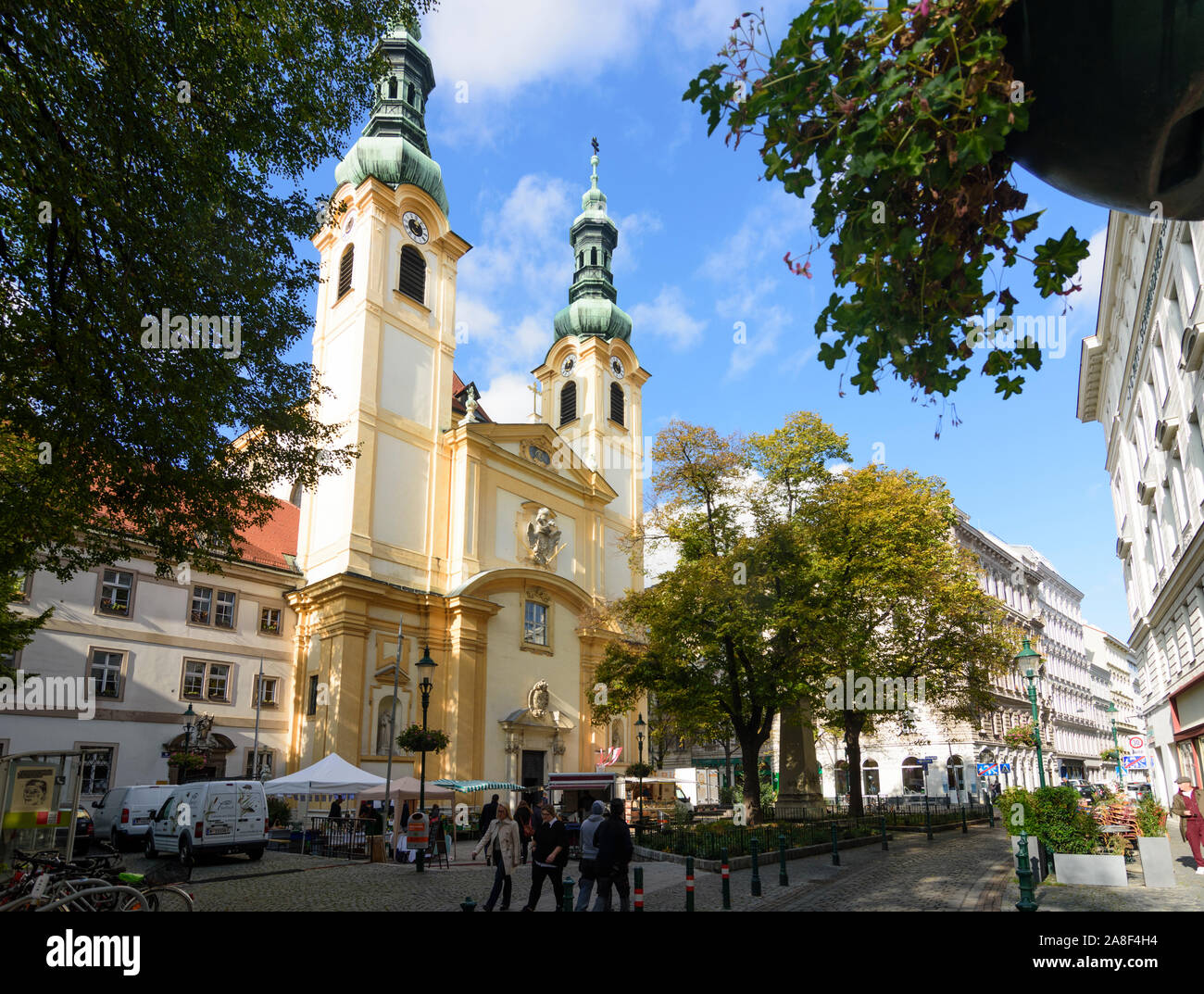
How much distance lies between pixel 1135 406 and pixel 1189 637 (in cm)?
881

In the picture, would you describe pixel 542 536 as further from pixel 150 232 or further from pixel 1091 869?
pixel 150 232

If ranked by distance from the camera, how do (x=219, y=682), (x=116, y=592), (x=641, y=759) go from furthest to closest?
(x=641, y=759) → (x=219, y=682) → (x=116, y=592)

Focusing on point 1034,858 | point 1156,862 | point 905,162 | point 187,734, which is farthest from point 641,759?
point 905,162

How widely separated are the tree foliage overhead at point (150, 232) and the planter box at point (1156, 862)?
1686cm

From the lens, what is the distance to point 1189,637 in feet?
69.5

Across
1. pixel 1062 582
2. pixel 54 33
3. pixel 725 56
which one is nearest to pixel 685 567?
pixel 54 33

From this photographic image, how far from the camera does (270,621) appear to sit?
36.6 meters

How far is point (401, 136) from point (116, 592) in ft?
83.5

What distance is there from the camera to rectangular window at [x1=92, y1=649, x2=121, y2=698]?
3034cm

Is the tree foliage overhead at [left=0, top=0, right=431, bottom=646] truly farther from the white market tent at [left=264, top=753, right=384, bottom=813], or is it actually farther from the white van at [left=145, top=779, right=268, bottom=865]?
the white market tent at [left=264, top=753, right=384, bottom=813]

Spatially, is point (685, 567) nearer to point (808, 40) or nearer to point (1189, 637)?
point (1189, 637)

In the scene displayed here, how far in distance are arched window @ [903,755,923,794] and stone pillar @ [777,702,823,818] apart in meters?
24.8

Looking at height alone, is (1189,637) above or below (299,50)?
below

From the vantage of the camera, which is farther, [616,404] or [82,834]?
[616,404]
